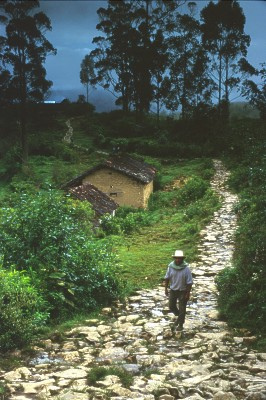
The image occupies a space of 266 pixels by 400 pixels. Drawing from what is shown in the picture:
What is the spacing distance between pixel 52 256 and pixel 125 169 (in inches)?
766

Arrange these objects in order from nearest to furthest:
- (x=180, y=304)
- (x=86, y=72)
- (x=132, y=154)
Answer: (x=180, y=304) → (x=132, y=154) → (x=86, y=72)

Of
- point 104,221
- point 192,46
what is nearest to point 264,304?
point 104,221

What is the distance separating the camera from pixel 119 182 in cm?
3102

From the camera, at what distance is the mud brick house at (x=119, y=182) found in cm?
3061

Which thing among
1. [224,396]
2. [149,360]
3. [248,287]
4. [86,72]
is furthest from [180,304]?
[86,72]

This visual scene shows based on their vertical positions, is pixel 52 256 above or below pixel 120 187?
below

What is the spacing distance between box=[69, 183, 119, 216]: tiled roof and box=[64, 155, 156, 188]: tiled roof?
2611mm

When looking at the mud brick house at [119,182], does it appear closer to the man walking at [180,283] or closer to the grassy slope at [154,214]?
the grassy slope at [154,214]

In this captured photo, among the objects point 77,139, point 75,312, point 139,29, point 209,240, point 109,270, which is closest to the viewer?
point 75,312

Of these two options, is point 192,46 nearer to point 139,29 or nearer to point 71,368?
point 139,29

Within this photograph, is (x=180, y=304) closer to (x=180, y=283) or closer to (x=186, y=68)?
(x=180, y=283)

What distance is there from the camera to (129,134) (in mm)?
50812

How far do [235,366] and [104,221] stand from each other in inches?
626

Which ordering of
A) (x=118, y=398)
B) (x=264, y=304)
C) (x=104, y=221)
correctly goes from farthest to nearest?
(x=104, y=221)
(x=264, y=304)
(x=118, y=398)
